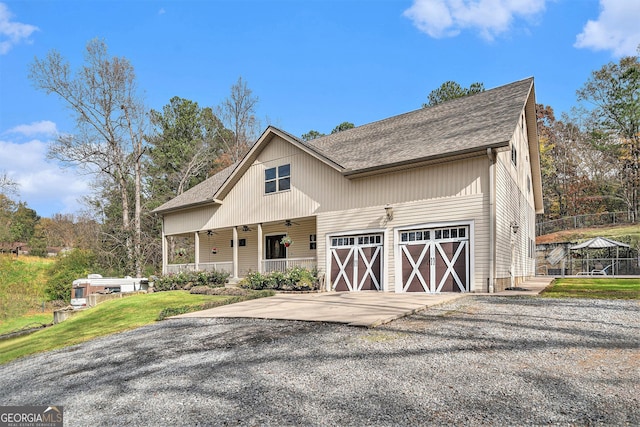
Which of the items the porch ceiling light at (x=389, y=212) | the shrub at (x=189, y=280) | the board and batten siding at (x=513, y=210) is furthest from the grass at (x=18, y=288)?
the board and batten siding at (x=513, y=210)

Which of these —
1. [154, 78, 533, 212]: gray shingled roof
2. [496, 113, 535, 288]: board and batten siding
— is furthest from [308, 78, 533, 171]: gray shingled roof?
[496, 113, 535, 288]: board and batten siding

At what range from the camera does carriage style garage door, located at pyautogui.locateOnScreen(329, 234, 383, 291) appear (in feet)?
46.6

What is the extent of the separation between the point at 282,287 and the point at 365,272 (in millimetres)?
3520

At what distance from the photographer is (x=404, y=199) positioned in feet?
44.3

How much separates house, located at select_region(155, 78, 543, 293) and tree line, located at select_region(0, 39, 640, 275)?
1208 cm

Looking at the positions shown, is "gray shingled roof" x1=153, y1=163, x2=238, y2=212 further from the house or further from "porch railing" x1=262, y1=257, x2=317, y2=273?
"porch railing" x1=262, y1=257, x2=317, y2=273

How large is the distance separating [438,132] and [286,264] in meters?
8.22

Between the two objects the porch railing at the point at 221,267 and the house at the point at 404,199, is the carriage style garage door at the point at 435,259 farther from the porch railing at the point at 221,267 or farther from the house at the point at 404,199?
the porch railing at the point at 221,267

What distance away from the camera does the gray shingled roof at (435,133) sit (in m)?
12.3

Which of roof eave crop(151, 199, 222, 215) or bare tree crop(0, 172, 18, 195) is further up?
bare tree crop(0, 172, 18, 195)

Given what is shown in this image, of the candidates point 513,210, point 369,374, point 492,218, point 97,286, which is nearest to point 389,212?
point 492,218

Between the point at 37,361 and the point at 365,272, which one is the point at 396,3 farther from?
the point at 37,361

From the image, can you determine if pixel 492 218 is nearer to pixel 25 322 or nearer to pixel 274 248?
pixel 274 248

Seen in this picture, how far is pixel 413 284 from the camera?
13.1 m
